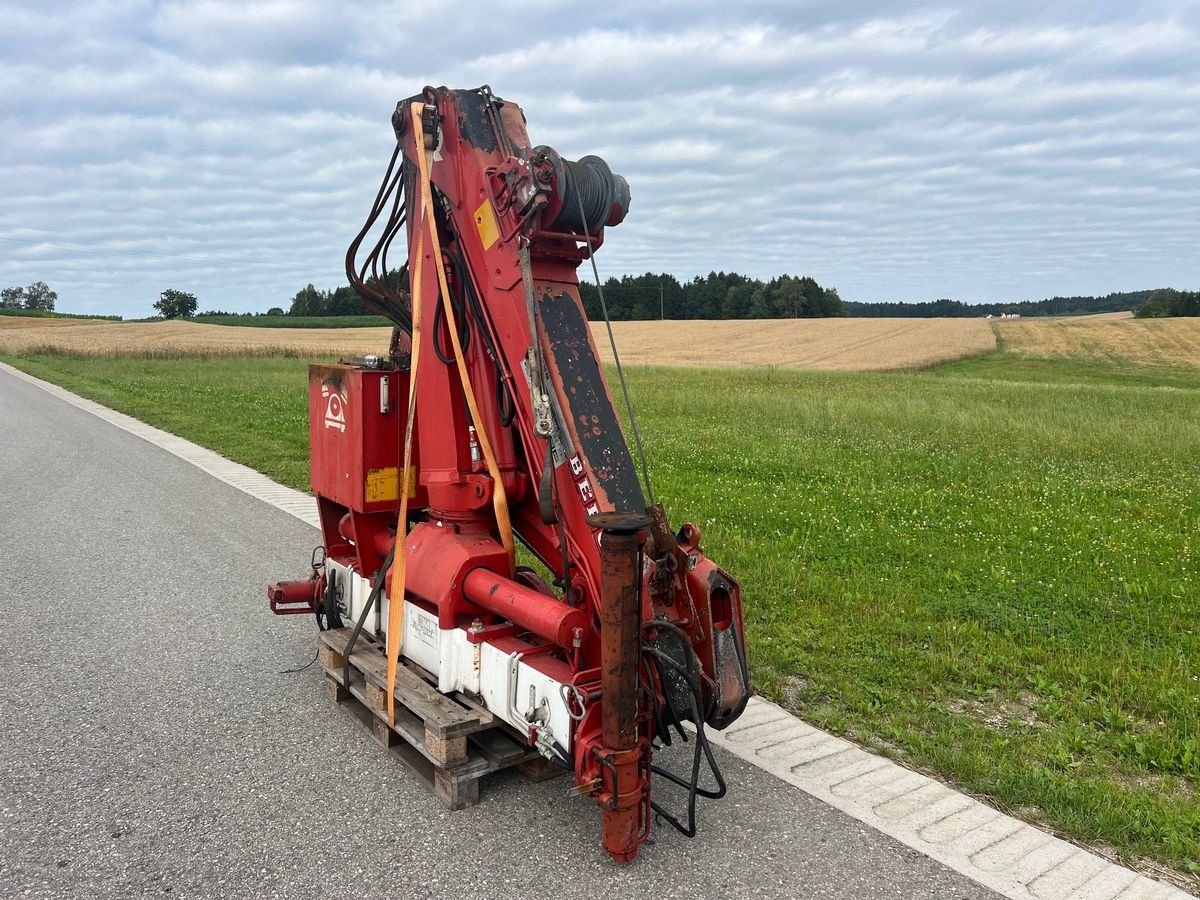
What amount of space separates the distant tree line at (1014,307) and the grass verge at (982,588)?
269 feet

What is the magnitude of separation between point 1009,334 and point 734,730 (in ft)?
176

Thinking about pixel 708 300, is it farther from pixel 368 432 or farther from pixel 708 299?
pixel 368 432

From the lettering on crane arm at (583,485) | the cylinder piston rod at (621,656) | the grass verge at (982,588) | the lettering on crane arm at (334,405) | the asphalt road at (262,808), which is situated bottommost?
the asphalt road at (262,808)

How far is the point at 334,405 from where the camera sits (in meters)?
4.28

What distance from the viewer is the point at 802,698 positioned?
4316 millimetres

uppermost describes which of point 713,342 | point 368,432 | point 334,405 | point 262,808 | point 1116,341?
point 1116,341

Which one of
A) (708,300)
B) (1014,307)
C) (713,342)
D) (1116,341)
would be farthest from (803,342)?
(1014,307)

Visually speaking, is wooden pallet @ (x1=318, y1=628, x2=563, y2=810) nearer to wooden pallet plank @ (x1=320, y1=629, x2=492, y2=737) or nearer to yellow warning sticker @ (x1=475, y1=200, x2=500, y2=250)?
wooden pallet plank @ (x1=320, y1=629, x2=492, y2=737)

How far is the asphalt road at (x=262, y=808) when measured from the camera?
288cm

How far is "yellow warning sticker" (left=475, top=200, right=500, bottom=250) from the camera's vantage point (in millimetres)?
3484

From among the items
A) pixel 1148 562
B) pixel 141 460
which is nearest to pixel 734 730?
pixel 1148 562

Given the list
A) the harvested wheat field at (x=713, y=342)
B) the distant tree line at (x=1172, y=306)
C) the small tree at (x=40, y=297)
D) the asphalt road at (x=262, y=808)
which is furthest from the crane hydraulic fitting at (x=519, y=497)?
the small tree at (x=40, y=297)

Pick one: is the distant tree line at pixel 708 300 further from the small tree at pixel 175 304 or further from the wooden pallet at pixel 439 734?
the wooden pallet at pixel 439 734

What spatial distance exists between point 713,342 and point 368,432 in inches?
1839
